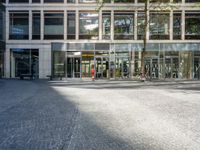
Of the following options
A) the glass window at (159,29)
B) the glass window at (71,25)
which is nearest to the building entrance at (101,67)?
the glass window at (71,25)

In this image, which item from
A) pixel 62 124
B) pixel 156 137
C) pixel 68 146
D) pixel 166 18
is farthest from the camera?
pixel 166 18

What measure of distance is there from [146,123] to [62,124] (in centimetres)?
214

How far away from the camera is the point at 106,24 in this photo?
127ft

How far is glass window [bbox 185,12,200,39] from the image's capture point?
38.8 metres

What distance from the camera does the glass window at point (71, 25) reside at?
127 feet

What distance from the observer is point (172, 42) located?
127 feet

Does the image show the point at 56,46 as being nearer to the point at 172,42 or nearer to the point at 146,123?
the point at 172,42

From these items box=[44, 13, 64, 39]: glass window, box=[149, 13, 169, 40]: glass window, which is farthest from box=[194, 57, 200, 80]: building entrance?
box=[44, 13, 64, 39]: glass window

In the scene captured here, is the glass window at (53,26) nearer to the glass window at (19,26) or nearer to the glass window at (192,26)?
the glass window at (19,26)

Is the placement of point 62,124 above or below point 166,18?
below

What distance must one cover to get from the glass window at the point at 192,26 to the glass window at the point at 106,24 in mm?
9907

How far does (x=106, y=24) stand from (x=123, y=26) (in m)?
2.18

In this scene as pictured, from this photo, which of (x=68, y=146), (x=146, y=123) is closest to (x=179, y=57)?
(x=146, y=123)

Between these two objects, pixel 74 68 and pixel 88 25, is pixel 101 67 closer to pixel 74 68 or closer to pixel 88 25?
pixel 74 68
